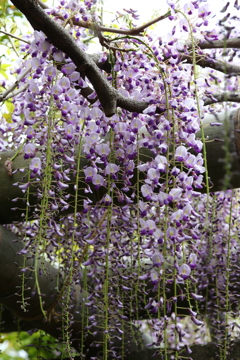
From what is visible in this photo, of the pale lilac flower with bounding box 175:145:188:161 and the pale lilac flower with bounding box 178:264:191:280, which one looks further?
the pale lilac flower with bounding box 175:145:188:161

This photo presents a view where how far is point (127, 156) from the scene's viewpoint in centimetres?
131

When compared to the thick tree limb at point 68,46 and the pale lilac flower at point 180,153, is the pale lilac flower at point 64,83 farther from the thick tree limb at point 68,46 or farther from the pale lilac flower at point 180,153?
the pale lilac flower at point 180,153

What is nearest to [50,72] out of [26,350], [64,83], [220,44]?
[64,83]

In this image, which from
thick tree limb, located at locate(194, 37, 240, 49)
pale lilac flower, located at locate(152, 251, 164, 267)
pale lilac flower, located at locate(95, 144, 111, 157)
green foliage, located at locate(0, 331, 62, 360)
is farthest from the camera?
green foliage, located at locate(0, 331, 62, 360)

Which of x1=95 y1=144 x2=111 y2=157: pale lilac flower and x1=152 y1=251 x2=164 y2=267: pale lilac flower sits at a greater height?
x1=95 y1=144 x2=111 y2=157: pale lilac flower

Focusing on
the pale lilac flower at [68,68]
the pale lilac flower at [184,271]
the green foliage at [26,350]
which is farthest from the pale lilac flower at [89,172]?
the green foliage at [26,350]

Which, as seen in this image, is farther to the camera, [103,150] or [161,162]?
[103,150]

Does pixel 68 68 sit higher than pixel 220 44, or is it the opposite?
pixel 220 44

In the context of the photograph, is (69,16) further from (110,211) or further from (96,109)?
(110,211)

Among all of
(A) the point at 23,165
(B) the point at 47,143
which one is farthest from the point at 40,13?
(A) the point at 23,165

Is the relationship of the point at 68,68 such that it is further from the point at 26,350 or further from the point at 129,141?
the point at 26,350

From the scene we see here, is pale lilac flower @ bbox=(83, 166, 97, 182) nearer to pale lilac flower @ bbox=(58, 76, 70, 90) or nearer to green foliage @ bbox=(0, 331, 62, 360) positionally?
pale lilac flower @ bbox=(58, 76, 70, 90)

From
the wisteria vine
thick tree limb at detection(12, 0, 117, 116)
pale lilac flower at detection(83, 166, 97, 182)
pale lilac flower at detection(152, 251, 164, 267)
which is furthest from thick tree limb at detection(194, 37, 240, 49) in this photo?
pale lilac flower at detection(152, 251, 164, 267)

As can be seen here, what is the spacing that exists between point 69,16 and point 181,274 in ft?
2.56
